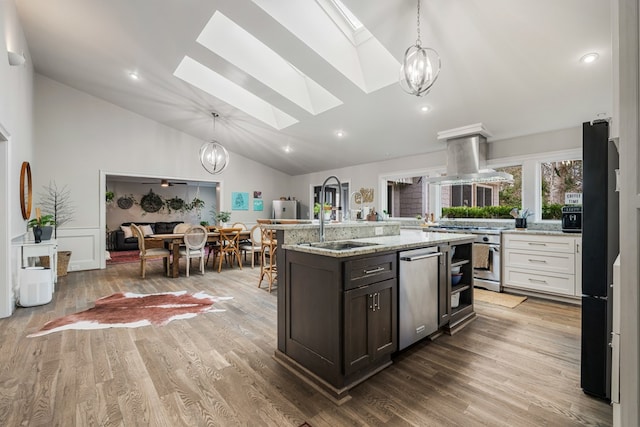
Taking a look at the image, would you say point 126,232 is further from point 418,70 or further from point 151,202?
point 418,70

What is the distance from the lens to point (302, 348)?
6.82 feet

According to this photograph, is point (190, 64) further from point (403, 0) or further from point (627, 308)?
point (627, 308)

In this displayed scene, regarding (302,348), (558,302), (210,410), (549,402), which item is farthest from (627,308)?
(558,302)

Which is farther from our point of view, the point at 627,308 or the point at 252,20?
the point at 252,20

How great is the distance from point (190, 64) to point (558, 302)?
6.43m

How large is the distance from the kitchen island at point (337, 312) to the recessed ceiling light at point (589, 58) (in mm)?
Result: 2568

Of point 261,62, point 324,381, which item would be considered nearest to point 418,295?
point 324,381

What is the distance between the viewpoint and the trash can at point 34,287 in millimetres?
3502

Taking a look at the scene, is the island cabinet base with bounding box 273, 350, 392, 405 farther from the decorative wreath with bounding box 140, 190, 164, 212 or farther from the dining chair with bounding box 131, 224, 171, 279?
the decorative wreath with bounding box 140, 190, 164, 212

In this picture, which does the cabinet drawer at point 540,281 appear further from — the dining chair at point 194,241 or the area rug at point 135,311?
the dining chair at point 194,241

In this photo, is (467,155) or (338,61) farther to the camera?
(467,155)

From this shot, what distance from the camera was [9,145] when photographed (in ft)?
11.0

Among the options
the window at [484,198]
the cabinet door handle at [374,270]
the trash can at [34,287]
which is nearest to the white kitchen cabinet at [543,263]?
the window at [484,198]

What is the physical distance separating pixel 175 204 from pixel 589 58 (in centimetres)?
1131
